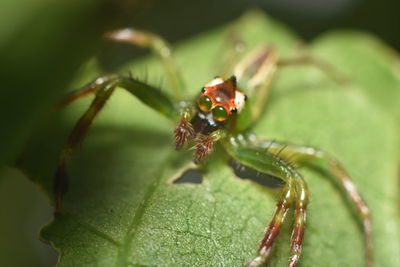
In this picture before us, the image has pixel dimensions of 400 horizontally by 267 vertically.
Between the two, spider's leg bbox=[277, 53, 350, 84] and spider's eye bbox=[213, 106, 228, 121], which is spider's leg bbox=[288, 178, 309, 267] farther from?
spider's leg bbox=[277, 53, 350, 84]

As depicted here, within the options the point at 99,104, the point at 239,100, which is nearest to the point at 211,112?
the point at 239,100

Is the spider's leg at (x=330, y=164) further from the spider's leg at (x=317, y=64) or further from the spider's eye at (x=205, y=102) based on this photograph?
the spider's leg at (x=317, y=64)

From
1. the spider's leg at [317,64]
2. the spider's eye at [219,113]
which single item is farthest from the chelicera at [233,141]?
the spider's leg at [317,64]

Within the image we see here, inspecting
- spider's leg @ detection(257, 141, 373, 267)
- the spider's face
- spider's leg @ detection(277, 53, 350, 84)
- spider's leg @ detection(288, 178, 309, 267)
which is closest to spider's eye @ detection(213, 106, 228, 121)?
the spider's face

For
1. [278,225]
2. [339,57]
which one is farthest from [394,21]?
[278,225]

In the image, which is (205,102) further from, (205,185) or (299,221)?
(299,221)

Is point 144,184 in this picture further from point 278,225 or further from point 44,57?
point 44,57
